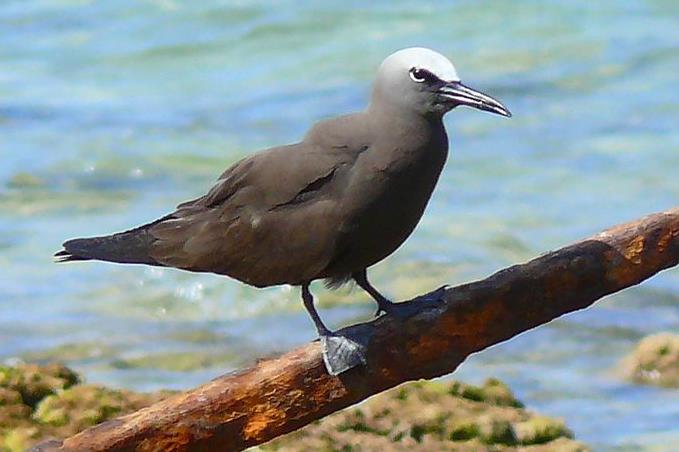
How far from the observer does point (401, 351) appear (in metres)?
4.43

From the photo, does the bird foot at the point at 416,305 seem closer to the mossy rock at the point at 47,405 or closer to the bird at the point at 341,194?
the bird at the point at 341,194

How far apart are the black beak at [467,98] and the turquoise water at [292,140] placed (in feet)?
8.07

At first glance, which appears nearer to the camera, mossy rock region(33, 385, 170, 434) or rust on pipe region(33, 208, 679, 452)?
rust on pipe region(33, 208, 679, 452)

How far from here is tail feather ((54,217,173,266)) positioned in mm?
4934

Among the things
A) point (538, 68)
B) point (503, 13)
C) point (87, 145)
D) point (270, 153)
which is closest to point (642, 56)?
point (538, 68)

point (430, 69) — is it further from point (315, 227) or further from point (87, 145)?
point (87, 145)

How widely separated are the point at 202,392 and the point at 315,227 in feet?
2.24

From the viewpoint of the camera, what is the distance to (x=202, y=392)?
4.12 m

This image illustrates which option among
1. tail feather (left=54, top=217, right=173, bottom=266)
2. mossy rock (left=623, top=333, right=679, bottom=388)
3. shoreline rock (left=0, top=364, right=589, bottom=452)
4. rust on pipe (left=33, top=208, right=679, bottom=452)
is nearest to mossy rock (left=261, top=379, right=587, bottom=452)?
shoreline rock (left=0, top=364, right=589, bottom=452)

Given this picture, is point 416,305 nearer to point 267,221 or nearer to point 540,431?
point 267,221

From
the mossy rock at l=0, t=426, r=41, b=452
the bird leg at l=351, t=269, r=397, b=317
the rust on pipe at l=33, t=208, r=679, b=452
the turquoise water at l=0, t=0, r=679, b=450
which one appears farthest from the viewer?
the turquoise water at l=0, t=0, r=679, b=450

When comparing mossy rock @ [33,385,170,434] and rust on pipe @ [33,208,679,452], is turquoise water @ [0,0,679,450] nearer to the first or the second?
mossy rock @ [33,385,170,434]

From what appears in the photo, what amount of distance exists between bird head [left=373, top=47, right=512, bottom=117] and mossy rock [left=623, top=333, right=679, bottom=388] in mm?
3034

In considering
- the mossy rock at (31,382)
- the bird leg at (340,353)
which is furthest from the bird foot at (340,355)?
the mossy rock at (31,382)
